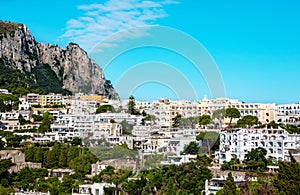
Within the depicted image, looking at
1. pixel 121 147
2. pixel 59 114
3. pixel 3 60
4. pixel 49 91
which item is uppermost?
pixel 3 60

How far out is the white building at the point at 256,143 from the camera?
41.7 ft

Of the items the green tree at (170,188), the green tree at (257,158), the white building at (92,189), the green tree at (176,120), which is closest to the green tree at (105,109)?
the green tree at (176,120)

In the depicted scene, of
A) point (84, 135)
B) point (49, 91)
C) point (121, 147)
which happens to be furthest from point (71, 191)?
point (49, 91)

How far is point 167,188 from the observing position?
32.4 feet

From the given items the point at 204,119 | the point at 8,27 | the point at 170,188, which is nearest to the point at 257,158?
the point at 170,188

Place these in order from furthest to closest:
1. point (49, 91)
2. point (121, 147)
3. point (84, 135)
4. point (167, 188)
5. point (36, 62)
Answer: point (36, 62)
point (49, 91)
point (84, 135)
point (121, 147)
point (167, 188)

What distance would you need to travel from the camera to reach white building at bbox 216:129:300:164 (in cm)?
1270

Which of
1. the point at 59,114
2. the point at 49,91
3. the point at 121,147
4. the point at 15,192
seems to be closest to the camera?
the point at 15,192

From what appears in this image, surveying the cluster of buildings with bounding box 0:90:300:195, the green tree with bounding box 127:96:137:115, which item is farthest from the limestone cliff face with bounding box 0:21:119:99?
the green tree with bounding box 127:96:137:115

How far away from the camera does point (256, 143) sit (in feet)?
43.1

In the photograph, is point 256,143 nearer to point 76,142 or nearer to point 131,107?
point 76,142

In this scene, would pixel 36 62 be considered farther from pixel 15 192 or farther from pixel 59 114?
pixel 15 192

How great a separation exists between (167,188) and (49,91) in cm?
1731

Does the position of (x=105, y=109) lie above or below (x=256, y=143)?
above
